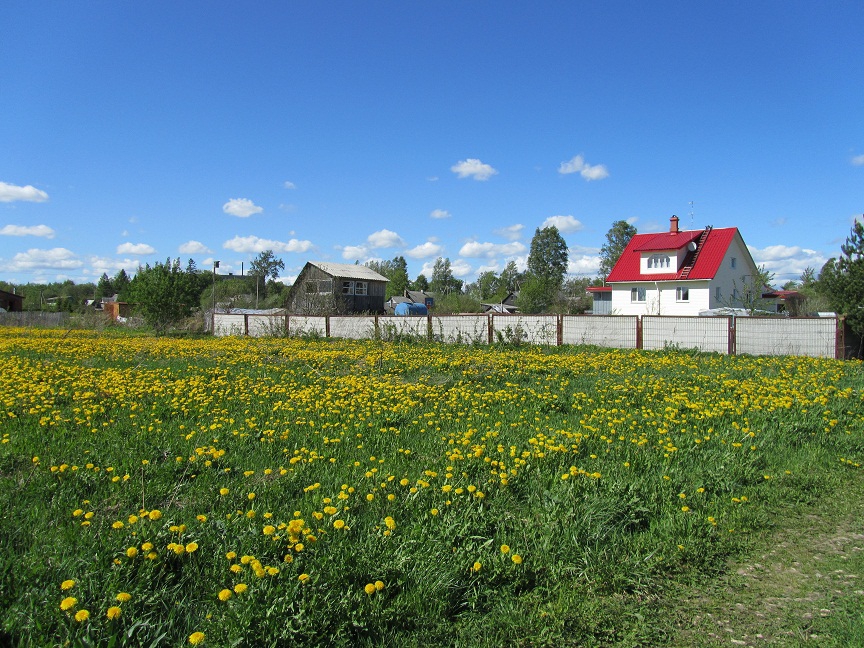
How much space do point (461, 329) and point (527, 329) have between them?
8.98 feet

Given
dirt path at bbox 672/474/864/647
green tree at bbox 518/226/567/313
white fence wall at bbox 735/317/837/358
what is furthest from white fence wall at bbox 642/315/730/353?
green tree at bbox 518/226/567/313

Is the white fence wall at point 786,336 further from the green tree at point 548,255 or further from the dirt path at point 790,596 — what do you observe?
the green tree at point 548,255

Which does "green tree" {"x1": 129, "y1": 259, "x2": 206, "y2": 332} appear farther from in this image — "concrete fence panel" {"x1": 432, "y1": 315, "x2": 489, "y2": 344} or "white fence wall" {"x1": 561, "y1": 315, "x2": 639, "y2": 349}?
"white fence wall" {"x1": 561, "y1": 315, "x2": 639, "y2": 349}

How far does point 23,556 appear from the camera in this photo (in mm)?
3053

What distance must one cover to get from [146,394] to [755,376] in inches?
452

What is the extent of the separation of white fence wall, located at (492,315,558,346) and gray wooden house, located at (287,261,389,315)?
93.9 ft

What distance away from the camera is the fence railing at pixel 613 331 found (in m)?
16.6

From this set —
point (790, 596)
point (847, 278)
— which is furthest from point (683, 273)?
point (790, 596)

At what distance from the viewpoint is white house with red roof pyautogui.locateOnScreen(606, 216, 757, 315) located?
126 ft

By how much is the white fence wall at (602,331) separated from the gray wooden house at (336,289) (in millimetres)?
30646

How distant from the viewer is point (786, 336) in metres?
16.8

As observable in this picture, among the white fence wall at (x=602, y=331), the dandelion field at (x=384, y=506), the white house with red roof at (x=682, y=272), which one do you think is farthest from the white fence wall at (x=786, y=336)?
the white house with red roof at (x=682, y=272)

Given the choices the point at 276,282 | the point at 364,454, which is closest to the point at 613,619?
the point at 364,454

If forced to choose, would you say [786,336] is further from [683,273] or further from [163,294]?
[163,294]
